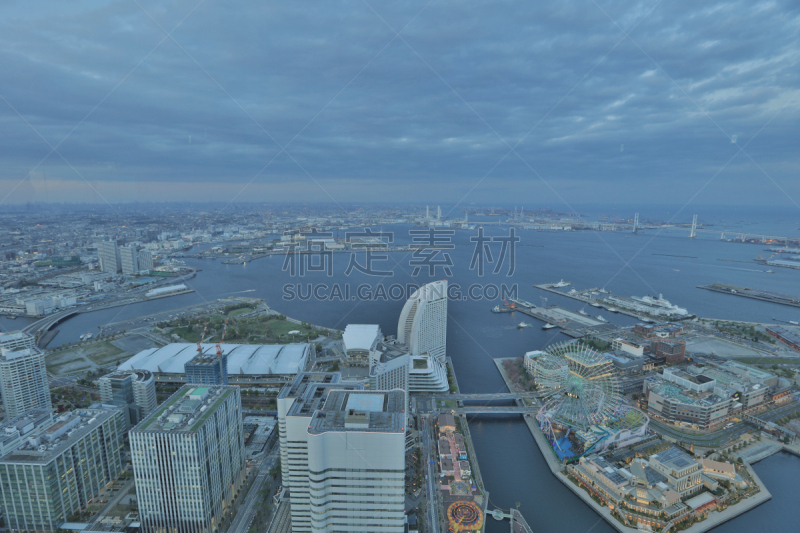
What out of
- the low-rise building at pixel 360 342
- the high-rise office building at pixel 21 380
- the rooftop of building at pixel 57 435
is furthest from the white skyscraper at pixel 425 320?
the high-rise office building at pixel 21 380

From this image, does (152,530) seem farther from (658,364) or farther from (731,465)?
(658,364)

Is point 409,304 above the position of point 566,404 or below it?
above

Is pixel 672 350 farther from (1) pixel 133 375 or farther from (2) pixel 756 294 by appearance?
(1) pixel 133 375

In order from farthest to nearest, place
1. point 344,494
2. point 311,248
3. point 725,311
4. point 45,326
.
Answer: point 311,248
point 725,311
point 45,326
point 344,494

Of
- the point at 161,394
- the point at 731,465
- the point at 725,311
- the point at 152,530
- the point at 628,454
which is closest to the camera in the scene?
the point at 152,530

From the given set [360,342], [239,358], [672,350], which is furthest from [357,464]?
[672,350]

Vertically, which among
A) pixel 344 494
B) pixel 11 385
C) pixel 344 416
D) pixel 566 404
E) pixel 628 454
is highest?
pixel 344 416

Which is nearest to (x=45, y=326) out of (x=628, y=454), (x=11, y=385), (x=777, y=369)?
(x=11, y=385)
